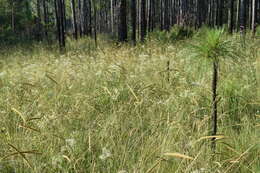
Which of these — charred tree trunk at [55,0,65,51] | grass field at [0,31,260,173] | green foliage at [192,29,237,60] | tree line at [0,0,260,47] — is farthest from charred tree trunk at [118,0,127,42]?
green foliage at [192,29,237,60]

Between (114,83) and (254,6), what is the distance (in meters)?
9.20

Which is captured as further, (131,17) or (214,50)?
(131,17)

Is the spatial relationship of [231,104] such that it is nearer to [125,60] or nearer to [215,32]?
[215,32]

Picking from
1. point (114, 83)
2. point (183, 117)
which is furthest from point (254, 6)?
point (183, 117)

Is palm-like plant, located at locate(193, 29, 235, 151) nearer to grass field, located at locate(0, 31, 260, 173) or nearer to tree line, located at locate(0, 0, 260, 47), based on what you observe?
grass field, located at locate(0, 31, 260, 173)

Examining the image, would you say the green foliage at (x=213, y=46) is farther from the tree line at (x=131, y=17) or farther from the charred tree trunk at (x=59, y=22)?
the charred tree trunk at (x=59, y=22)

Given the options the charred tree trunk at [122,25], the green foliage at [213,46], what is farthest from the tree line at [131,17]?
the green foliage at [213,46]

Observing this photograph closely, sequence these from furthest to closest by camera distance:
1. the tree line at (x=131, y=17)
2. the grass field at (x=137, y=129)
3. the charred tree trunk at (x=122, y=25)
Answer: the tree line at (x=131, y=17) → the charred tree trunk at (x=122, y=25) → the grass field at (x=137, y=129)

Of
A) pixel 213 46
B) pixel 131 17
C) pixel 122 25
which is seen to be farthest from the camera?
pixel 131 17

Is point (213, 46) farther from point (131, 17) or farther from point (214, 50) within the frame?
point (131, 17)

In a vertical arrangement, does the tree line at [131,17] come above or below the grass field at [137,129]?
above

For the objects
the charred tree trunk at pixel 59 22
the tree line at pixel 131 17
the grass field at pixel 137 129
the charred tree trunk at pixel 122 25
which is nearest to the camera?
the grass field at pixel 137 129

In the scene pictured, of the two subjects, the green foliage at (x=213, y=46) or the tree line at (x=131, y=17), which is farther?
the tree line at (x=131, y=17)

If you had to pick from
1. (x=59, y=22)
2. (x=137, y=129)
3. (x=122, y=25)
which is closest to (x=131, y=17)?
(x=122, y=25)
